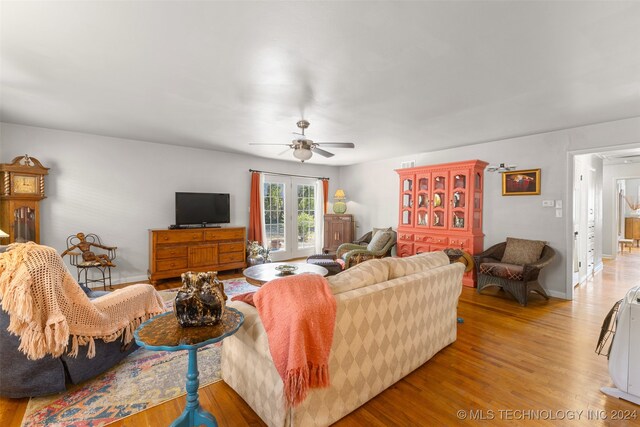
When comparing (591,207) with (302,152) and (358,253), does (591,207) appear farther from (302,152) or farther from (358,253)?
(302,152)

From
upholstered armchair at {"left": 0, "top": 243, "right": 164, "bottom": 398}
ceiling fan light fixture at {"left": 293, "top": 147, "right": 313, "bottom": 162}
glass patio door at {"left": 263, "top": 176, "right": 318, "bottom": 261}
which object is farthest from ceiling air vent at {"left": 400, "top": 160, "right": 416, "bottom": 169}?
upholstered armchair at {"left": 0, "top": 243, "right": 164, "bottom": 398}

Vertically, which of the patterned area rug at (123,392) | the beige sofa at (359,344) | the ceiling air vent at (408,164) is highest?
the ceiling air vent at (408,164)

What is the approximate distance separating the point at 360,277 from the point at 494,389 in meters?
1.26

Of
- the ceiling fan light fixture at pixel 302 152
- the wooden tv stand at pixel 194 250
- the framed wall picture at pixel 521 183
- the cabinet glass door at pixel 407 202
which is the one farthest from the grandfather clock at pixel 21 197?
the framed wall picture at pixel 521 183

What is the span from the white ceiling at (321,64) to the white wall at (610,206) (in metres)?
4.96

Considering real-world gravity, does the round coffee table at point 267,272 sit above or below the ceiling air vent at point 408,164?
below

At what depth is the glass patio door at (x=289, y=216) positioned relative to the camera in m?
6.57

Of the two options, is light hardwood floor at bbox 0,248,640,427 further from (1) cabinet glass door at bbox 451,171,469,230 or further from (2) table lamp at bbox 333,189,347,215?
(2) table lamp at bbox 333,189,347,215

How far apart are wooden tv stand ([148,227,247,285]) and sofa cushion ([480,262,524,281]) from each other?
4.05 meters

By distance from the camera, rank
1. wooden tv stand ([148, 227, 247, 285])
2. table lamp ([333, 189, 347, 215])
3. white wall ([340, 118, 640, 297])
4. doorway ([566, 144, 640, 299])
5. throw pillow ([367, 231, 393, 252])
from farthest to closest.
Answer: table lamp ([333, 189, 347, 215]), throw pillow ([367, 231, 393, 252]), wooden tv stand ([148, 227, 247, 285]), doorway ([566, 144, 640, 299]), white wall ([340, 118, 640, 297])

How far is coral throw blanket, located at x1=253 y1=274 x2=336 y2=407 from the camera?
145 cm

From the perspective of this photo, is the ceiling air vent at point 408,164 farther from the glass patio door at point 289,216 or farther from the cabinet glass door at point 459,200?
the glass patio door at point 289,216

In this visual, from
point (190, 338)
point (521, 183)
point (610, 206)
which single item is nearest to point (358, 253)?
point (521, 183)

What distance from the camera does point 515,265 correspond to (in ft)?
13.4
